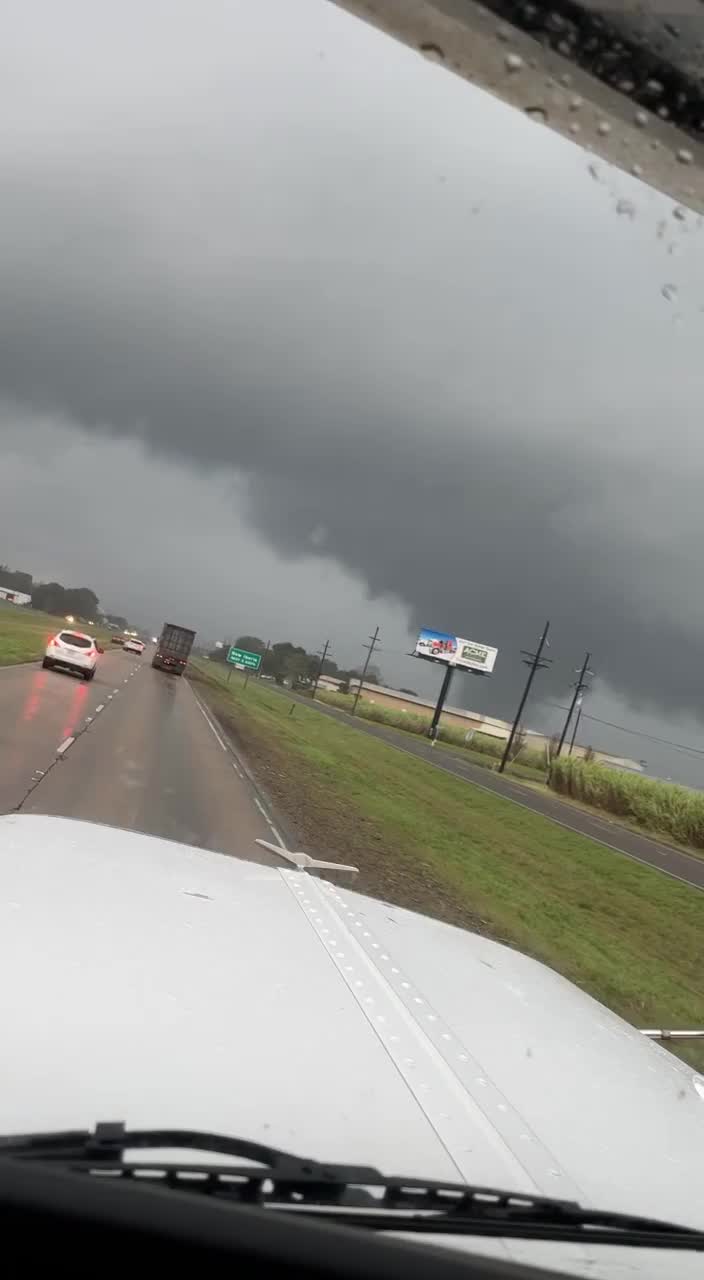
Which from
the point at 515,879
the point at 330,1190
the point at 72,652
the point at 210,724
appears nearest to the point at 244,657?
the point at 72,652

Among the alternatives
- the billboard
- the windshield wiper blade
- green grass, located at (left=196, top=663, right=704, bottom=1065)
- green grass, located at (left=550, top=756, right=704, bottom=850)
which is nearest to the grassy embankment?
green grass, located at (left=550, top=756, right=704, bottom=850)

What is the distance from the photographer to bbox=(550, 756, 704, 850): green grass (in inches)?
1475

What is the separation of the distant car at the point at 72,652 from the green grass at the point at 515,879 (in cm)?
786

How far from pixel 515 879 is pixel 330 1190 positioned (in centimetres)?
1434

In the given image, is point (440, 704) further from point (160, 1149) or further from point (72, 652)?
point (160, 1149)

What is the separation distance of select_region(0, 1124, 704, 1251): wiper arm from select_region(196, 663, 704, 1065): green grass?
588cm

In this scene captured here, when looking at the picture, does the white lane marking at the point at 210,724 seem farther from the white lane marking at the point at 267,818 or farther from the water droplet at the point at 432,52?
the water droplet at the point at 432,52

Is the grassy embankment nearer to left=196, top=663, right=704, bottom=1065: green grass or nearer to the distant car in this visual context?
left=196, top=663, right=704, bottom=1065: green grass

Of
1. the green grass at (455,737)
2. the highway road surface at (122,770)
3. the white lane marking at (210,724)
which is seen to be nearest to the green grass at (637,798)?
the white lane marking at (210,724)

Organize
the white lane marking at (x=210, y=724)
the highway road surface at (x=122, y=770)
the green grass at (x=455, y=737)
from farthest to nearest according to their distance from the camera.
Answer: the green grass at (x=455, y=737) → the white lane marking at (x=210, y=724) → the highway road surface at (x=122, y=770)

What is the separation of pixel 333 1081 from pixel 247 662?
228ft

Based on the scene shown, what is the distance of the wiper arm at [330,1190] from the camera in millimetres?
1604

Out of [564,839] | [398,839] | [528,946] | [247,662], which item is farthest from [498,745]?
[528,946]

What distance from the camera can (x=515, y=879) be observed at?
1553 cm
